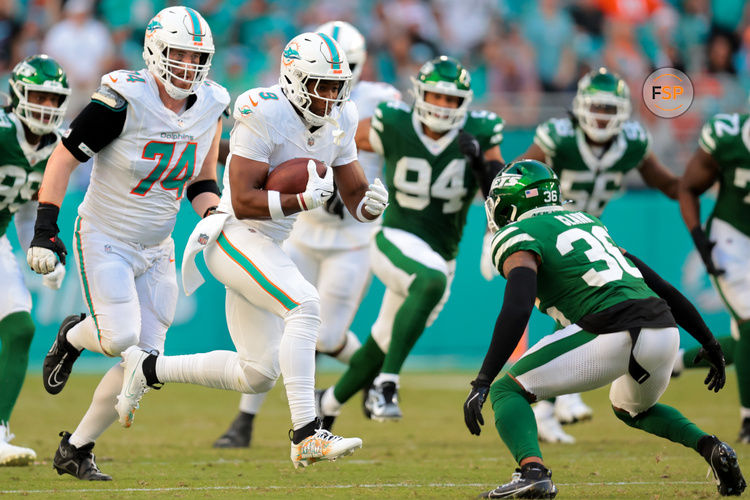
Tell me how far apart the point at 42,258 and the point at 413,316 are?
2369mm

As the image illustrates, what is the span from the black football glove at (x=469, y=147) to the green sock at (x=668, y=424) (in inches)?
91.1

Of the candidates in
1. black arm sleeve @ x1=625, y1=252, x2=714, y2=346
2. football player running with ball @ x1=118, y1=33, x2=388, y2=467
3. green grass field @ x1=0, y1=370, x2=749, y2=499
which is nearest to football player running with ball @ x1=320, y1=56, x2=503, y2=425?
green grass field @ x1=0, y1=370, x2=749, y2=499

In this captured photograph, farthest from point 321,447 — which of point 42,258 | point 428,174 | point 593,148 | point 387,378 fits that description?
point 593,148

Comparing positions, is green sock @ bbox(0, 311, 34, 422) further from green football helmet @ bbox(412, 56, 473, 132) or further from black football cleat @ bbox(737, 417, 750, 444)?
black football cleat @ bbox(737, 417, 750, 444)

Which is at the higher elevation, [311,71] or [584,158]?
[311,71]

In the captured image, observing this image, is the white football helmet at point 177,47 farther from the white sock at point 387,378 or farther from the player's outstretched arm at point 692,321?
the player's outstretched arm at point 692,321

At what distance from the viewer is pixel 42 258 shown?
4809 millimetres

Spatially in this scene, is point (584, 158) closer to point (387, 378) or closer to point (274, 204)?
point (387, 378)

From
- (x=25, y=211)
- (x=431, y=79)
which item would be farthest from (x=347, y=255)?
(x=25, y=211)

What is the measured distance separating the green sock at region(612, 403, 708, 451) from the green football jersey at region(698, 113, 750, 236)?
8.98ft

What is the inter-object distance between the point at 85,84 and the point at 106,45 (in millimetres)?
535

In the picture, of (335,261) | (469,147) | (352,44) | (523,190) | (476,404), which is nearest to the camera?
(476,404)

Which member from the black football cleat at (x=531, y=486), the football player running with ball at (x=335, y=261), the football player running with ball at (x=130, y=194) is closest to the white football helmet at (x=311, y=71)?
the football player running with ball at (x=130, y=194)

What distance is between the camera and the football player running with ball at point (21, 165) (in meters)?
5.90
